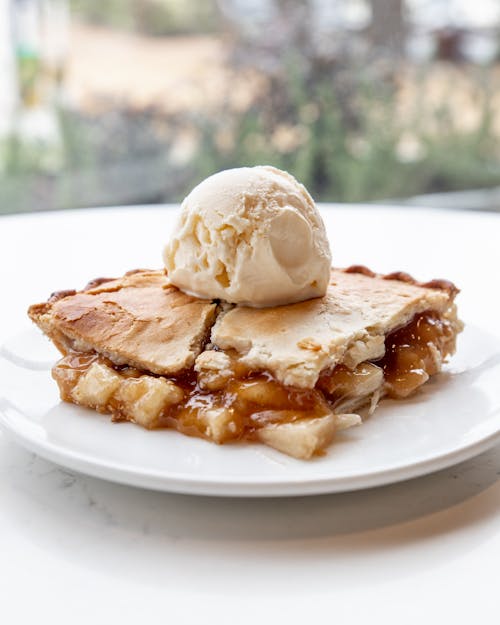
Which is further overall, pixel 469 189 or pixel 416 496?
pixel 469 189

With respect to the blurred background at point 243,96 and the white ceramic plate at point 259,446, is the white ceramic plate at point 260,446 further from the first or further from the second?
the blurred background at point 243,96

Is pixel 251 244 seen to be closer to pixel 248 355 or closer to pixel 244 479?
pixel 248 355

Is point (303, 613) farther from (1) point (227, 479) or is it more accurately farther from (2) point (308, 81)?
(2) point (308, 81)

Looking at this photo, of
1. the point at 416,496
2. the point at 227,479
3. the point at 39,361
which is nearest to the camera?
the point at 227,479

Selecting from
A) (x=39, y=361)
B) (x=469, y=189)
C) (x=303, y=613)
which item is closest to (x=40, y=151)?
(x=469, y=189)

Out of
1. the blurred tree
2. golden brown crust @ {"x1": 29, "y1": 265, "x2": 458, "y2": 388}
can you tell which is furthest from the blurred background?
golden brown crust @ {"x1": 29, "y1": 265, "x2": 458, "y2": 388}

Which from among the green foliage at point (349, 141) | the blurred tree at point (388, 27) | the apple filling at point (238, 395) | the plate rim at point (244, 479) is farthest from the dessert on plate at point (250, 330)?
the blurred tree at point (388, 27)
